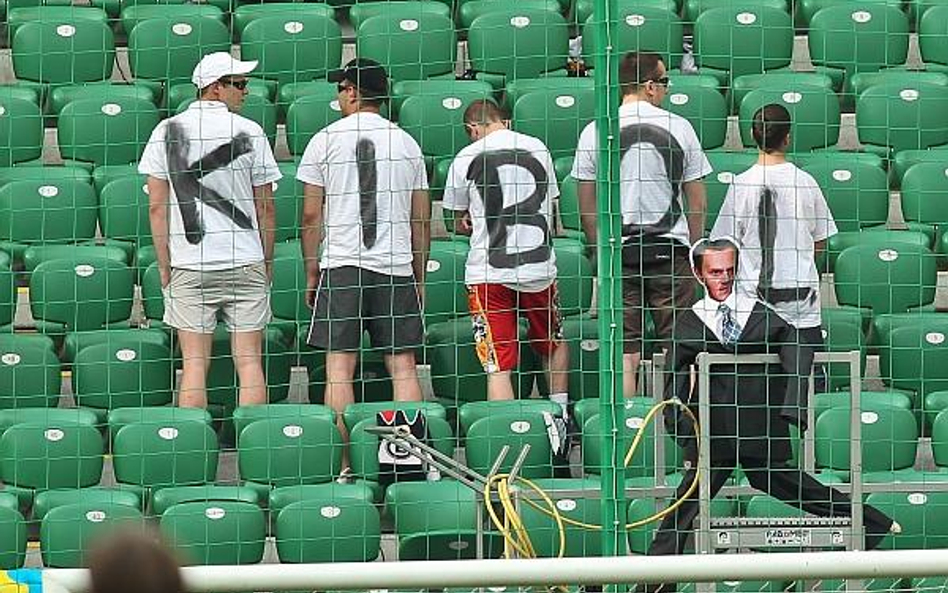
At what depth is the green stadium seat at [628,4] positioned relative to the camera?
9469mm

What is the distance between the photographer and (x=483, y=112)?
8086 mm

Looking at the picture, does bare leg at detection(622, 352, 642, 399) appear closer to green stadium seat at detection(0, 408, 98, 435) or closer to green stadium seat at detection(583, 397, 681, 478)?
green stadium seat at detection(583, 397, 681, 478)

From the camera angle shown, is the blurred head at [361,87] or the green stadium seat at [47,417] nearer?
the green stadium seat at [47,417]

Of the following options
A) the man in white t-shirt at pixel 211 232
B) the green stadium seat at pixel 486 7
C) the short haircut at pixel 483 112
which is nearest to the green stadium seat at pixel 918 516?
the short haircut at pixel 483 112

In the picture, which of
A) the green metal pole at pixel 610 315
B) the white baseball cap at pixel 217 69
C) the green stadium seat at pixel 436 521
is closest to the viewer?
the green metal pole at pixel 610 315

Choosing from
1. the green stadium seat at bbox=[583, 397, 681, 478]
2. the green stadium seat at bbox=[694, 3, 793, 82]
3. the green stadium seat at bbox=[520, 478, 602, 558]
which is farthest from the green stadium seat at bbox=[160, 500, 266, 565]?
the green stadium seat at bbox=[694, 3, 793, 82]

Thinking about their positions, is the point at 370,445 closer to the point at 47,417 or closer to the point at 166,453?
the point at 166,453

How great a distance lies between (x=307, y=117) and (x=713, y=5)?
5.84 feet

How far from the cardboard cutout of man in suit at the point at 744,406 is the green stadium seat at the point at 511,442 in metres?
0.53

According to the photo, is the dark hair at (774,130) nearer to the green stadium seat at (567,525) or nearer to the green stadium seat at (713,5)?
the green stadium seat at (567,525)

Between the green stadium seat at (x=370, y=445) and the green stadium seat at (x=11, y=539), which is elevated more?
the green stadium seat at (x=370, y=445)

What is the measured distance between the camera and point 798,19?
980 cm

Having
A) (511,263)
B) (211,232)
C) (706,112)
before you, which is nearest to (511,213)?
(511,263)

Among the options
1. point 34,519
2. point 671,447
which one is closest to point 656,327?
point 671,447
